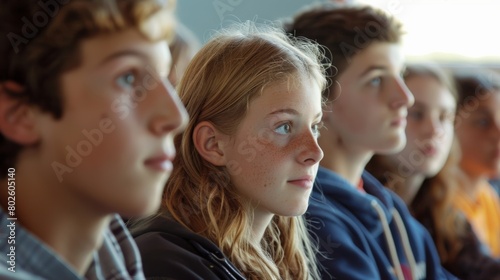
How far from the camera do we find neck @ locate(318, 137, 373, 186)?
4.93ft

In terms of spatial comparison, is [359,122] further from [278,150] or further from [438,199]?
[438,199]

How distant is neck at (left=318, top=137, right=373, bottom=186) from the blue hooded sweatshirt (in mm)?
50

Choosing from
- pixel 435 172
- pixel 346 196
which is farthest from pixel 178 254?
pixel 435 172

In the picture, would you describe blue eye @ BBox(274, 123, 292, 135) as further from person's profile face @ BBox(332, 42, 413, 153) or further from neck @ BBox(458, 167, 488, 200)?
neck @ BBox(458, 167, 488, 200)

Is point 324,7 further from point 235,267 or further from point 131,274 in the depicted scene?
point 131,274

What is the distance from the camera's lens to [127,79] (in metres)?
0.74

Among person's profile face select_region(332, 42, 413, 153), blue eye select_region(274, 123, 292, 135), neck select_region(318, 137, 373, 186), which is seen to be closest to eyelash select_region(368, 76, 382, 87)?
person's profile face select_region(332, 42, 413, 153)

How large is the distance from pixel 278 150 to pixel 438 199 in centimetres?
98

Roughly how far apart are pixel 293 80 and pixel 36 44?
488 millimetres

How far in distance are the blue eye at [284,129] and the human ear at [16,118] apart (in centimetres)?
45

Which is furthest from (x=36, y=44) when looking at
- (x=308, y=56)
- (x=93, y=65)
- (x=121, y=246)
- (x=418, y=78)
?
(x=418, y=78)

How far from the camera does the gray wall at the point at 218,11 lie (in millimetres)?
2088

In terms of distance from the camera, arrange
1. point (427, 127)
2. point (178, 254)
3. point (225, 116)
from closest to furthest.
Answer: point (178, 254) → point (225, 116) → point (427, 127)

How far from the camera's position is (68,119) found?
0.72m
